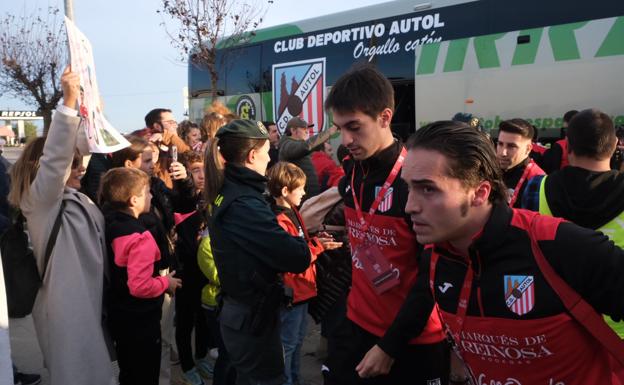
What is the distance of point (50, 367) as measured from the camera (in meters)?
2.96

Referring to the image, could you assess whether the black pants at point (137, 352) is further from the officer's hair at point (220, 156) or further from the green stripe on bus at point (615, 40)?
the green stripe on bus at point (615, 40)

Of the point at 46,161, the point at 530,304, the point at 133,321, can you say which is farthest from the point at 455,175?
the point at 133,321

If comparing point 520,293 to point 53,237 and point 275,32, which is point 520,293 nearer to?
point 53,237

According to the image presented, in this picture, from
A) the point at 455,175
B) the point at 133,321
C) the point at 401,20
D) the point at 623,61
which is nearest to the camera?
the point at 455,175

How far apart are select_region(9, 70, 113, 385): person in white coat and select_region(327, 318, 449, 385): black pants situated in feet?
4.81

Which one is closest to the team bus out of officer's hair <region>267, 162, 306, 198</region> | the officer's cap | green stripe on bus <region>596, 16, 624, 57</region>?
green stripe on bus <region>596, 16, 624, 57</region>

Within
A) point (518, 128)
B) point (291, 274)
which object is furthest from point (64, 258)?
point (518, 128)

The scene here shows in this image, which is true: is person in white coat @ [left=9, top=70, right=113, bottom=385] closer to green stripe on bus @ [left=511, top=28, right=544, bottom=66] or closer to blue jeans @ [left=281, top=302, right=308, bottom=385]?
blue jeans @ [left=281, top=302, right=308, bottom=385]

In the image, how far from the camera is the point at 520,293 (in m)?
1.51

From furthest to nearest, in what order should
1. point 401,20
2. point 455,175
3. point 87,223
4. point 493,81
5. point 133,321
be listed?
1. point 401,20
2. point 493,81
3. point 133,321
4. point 87,223
5. point 455,175

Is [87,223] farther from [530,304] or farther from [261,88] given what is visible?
[261,88]

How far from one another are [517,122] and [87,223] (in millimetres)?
3235

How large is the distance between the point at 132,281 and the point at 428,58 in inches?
280

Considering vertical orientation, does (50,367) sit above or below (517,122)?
below
